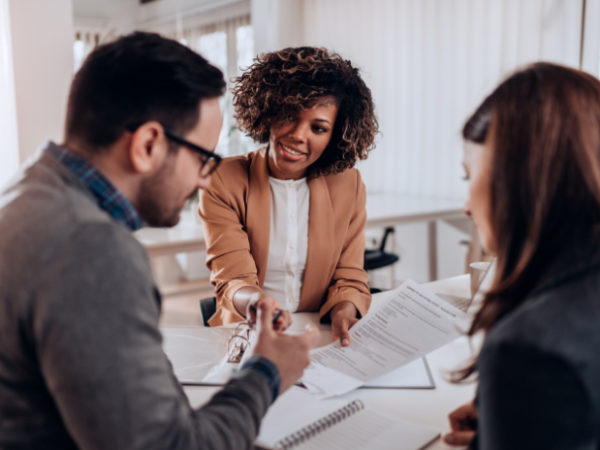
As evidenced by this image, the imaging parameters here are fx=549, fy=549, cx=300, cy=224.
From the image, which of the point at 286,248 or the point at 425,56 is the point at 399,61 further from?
the point at 286,248

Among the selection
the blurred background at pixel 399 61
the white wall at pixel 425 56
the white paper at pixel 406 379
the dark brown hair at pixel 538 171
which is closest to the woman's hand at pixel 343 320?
the white paper at pixel 406 379

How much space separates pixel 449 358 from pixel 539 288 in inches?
27.1

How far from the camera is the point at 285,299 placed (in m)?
1.66

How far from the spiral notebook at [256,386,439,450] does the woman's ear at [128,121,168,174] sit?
0.45 m

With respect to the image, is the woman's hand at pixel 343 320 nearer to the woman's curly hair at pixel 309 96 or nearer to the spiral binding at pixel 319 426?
the spiral binding at pixel 319 426

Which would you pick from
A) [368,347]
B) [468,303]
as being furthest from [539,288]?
[468,303]

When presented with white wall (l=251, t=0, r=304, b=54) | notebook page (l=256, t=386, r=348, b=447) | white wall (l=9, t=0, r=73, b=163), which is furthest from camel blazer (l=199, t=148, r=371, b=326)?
white wall (l=251, t=0, r=304, b=54)

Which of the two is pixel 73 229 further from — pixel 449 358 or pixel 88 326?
pixel 449 358

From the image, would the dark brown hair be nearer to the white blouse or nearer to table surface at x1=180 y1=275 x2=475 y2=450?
table surface at x1=180 y1=275 x2=475 y2=450

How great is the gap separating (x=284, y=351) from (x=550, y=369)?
16.5 inches

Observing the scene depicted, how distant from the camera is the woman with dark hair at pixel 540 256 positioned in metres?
0.52

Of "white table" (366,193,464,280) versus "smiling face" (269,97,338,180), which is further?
"white table" (366,193,464,280)

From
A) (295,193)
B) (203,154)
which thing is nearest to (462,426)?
(203,154)

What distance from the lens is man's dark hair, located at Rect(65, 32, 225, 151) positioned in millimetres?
719
